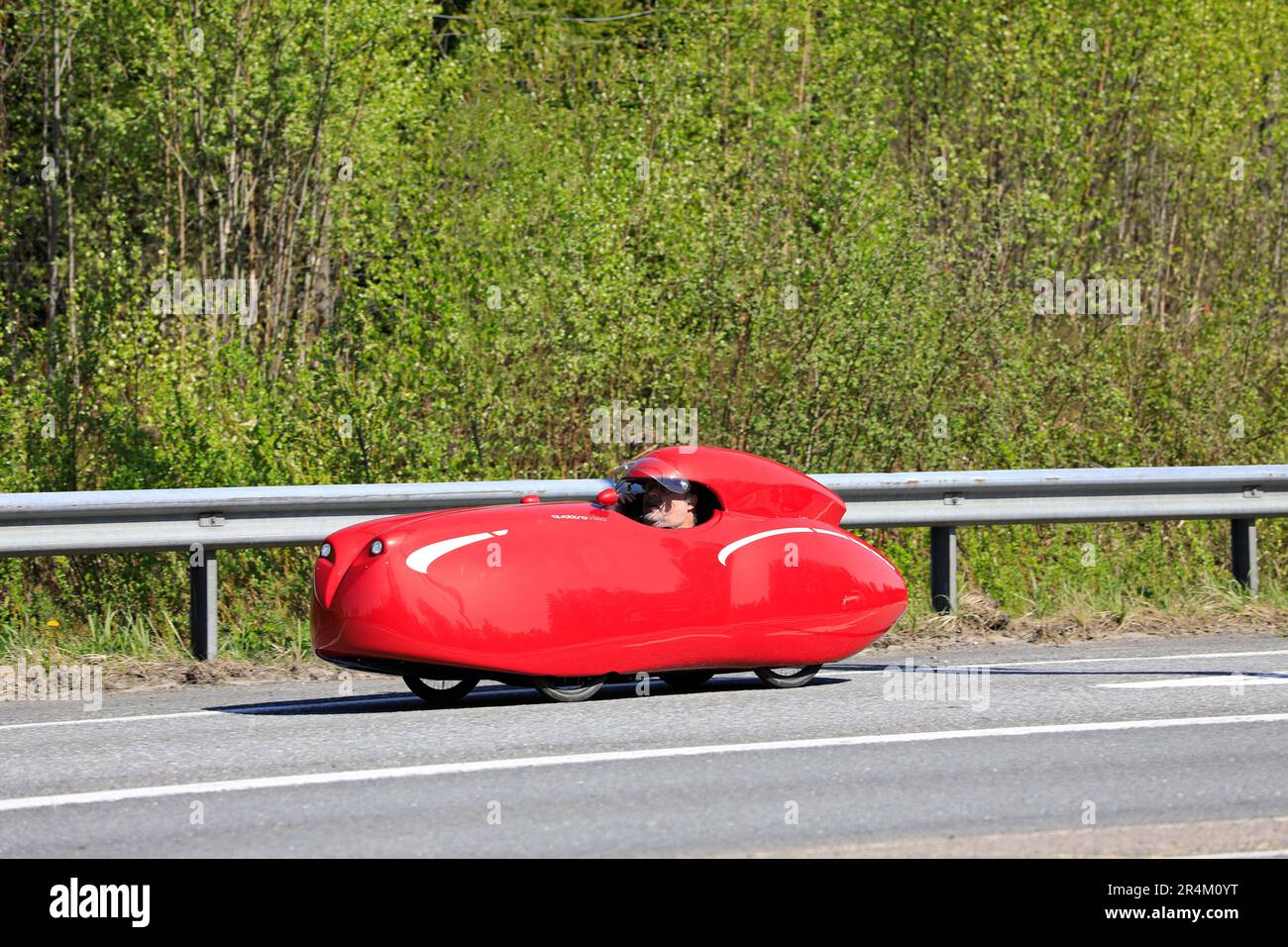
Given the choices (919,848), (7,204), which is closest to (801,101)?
(7,204)

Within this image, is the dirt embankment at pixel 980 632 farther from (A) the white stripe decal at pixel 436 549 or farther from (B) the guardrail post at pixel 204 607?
(A) the white stripe decal at pixel 436 549

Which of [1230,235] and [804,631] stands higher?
[1230,235]

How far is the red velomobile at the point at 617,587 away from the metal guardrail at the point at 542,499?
156cm

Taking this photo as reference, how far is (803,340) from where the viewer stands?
48.0 feet

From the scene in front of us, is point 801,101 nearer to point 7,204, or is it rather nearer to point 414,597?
point 7,204

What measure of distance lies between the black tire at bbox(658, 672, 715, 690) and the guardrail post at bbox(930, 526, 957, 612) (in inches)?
108

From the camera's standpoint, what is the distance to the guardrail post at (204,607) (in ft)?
32.1

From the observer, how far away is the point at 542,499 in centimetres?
1036

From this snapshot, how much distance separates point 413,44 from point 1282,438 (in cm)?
1318

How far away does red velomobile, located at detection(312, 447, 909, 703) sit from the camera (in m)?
7.75
